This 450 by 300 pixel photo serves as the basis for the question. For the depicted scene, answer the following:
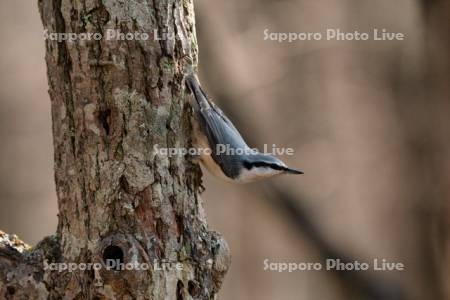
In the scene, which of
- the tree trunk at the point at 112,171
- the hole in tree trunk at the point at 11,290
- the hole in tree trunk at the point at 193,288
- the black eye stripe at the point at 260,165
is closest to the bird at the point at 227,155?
the black eye stripe at the point at 260,165

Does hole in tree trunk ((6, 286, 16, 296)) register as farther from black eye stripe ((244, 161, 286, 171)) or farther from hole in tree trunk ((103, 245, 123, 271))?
black eye stripe ((244, 161, 286, 171))

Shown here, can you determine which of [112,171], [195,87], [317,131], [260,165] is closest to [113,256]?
[112,171]

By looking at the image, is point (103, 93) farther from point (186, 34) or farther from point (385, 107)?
point (385, 107)

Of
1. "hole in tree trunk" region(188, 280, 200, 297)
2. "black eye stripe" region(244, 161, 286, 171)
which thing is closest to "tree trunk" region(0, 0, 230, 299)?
"hole in tree trunk" region(188, 280, 200, 297)

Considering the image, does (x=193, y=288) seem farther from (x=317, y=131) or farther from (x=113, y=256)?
(x=317, y=131)

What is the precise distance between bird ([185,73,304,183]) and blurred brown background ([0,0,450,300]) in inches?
79.1

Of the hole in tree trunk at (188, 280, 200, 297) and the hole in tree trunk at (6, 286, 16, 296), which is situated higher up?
the hole in tree trunk at (188, 280, 200, 297)

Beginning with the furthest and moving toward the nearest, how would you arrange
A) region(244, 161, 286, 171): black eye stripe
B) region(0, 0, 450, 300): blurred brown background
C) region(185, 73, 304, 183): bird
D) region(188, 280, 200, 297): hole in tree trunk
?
region(0, 0, 450, 300): blurred brown background → region(244, 161, 286, 171): black eye stripe → region(185, 73, 304, 183): bird → region(188, 280, 200, 297): hole in tree trunk

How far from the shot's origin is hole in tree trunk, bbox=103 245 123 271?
2951mm

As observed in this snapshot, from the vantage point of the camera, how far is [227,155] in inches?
154

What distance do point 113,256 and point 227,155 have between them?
1.09 m

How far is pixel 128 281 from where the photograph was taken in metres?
2.93

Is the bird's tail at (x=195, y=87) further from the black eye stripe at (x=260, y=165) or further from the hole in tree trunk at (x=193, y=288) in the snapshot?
the hole in tree trunk at (x=193, y=288)

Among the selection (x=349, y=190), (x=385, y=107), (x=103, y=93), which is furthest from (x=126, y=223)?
(x=349, y=190)
